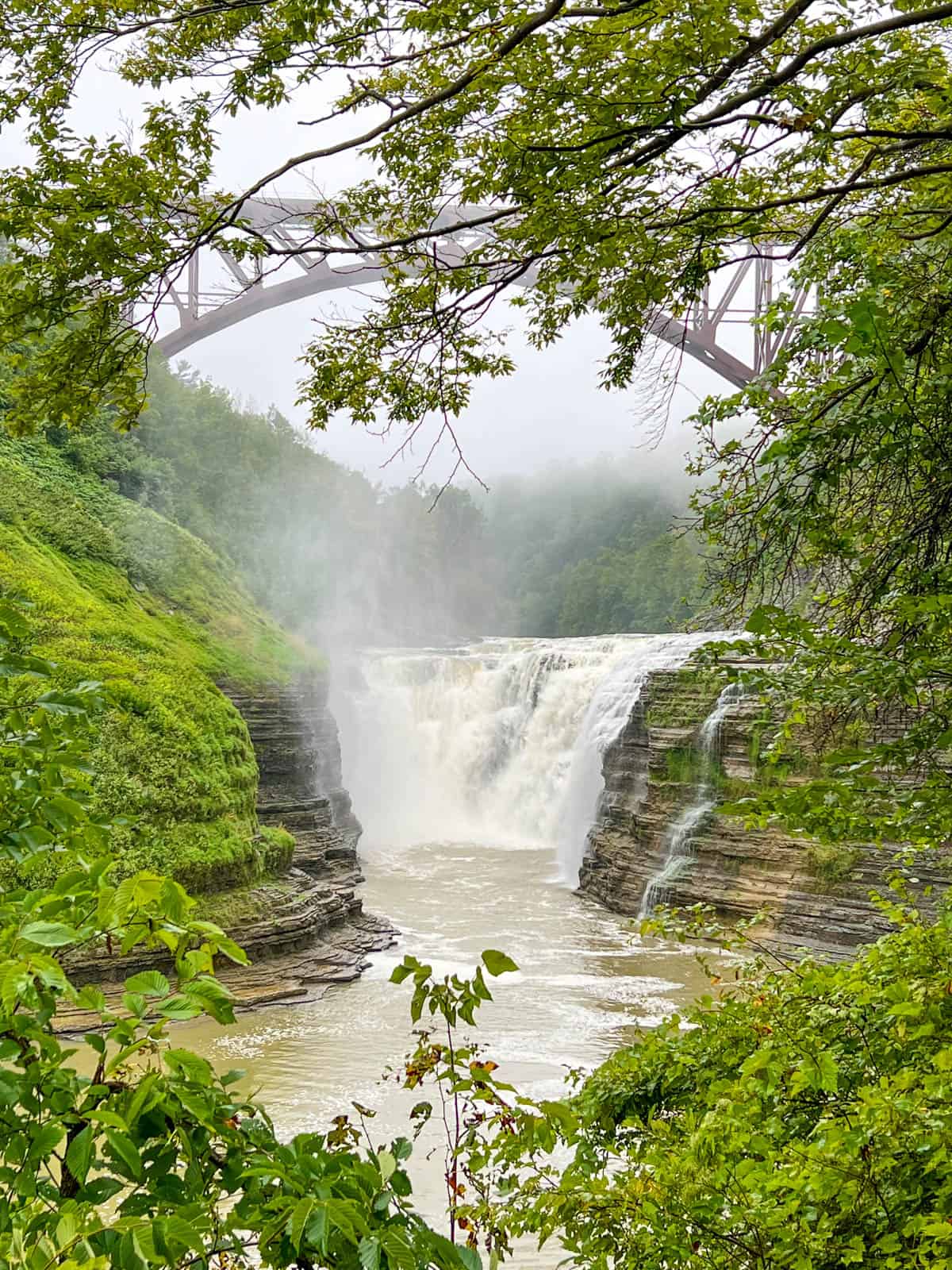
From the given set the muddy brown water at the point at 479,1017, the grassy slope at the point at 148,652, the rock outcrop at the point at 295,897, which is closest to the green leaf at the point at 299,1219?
the muddy brown water at the point at 479,1017

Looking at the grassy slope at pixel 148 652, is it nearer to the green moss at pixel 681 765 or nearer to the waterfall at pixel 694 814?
the waterfall at pixel 694 814

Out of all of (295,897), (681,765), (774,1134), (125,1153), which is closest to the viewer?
(125,1153)

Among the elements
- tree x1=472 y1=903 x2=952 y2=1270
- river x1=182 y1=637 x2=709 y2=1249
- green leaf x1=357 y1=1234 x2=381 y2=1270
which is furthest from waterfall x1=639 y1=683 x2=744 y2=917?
green leaf x1=357 y1=1234 x2=381 y2=1270

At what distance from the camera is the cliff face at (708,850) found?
12141 millimetres

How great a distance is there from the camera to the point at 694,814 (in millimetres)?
14578

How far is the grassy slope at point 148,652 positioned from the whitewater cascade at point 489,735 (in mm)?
5108

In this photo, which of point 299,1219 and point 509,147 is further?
point 509,147

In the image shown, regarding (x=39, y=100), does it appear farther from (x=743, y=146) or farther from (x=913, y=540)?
(x=913, y=540)

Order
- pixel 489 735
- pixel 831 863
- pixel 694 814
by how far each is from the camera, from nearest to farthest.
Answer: pixel 831 863
pixel 694 814
pixel 489 735

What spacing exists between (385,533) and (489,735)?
57.6 feet

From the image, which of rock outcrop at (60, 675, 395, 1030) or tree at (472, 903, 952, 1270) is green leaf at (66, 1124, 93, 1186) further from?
rock outcrop at (60, 675, 395, 1030)

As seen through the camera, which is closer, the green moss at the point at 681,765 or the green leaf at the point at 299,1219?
the green leaf at the point at 299,1219

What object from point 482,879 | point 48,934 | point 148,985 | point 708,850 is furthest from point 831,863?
point 48,934

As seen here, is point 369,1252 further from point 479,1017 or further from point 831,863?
point 831,863
